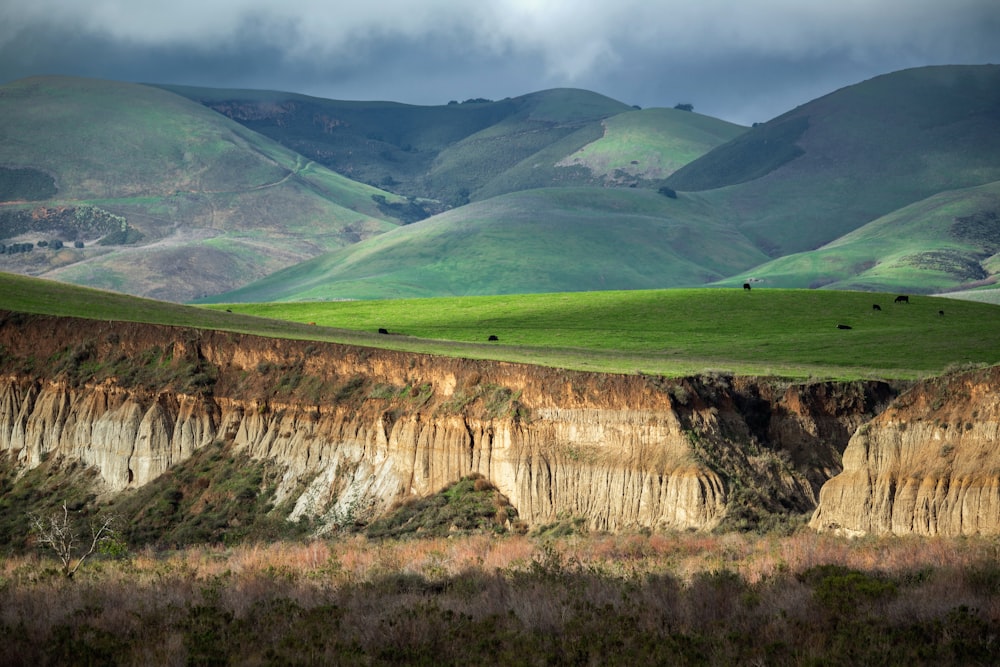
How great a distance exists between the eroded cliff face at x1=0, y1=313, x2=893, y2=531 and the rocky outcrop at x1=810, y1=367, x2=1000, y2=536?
534cm

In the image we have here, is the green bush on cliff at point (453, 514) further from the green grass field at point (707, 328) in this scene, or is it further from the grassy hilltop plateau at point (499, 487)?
the green grass field at point (707, 328)

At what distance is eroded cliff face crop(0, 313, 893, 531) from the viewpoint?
4634 cm

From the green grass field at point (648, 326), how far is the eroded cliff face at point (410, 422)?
284 cm

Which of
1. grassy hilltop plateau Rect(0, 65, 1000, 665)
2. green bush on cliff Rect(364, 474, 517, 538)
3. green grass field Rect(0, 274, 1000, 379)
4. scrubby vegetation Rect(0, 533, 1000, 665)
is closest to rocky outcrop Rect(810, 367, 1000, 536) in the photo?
grassy hilltop plateau Rect(0, 65, 1000, 665)

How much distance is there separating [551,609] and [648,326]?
5526 cm

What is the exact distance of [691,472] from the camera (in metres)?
44.8

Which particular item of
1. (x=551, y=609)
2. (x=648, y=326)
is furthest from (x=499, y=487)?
(x=648, y=326)

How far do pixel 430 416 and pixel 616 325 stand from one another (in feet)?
109

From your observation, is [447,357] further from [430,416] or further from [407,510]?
[407,510]

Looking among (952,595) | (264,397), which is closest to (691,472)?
(952,595)

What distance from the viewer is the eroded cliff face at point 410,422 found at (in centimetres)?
4634

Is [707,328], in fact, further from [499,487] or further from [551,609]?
[551,609]

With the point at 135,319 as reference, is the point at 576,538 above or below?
below

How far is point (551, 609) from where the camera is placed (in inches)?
1182
